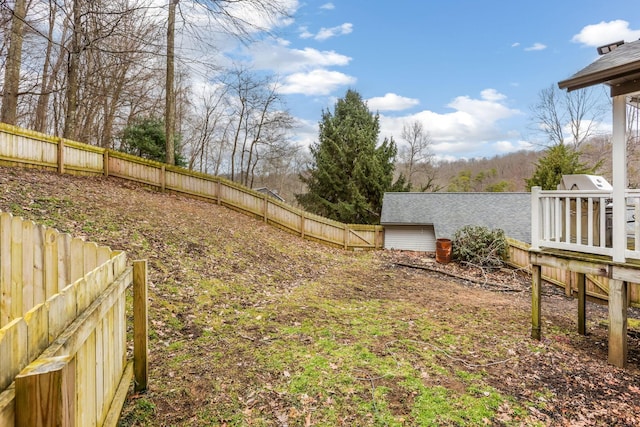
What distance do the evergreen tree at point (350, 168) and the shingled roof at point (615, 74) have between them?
13997 millimetres

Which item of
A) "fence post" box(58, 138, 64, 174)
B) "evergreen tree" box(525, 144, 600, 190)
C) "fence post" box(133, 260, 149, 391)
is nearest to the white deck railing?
"fence post" box(133, 260, 149, 391)

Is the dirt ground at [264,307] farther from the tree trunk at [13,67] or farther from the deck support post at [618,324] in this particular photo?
the tree trunk at [13,67]

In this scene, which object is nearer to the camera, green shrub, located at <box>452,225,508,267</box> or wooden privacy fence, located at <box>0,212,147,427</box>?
wooden privacy fence, located at <box>0,212,147,427</box>

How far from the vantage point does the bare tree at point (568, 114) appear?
68.3ft

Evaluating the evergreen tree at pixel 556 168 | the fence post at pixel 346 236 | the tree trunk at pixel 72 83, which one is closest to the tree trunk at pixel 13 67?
the tree trunk at pixel 72 83

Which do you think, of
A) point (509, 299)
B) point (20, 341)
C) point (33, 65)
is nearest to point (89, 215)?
point (20, 341)

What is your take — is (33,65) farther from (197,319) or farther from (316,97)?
(316,97)

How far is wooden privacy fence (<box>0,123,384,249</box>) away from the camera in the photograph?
8.27 m

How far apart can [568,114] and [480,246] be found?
16.9m

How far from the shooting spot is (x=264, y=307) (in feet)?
18.6

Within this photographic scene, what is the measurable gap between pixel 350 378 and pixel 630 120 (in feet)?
75.6

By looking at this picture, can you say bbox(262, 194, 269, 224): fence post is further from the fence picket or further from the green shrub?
the fence picket

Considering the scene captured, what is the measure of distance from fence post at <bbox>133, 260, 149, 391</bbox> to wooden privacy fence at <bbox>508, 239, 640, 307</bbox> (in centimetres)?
760

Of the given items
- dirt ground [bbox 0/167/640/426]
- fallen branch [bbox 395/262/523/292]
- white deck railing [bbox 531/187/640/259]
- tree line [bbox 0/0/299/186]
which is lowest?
fallen branch [bbox 395/262/523/292]
